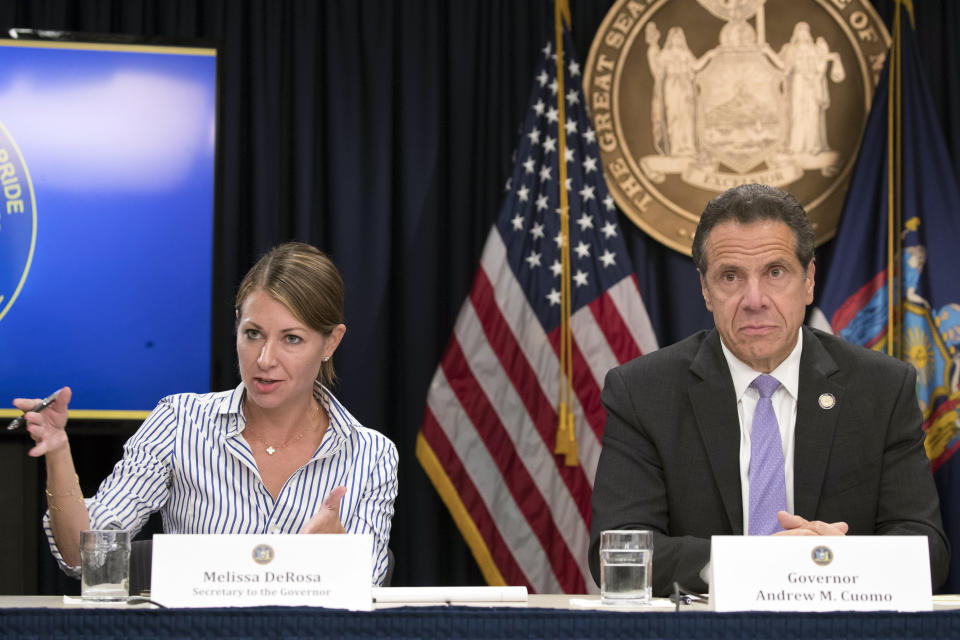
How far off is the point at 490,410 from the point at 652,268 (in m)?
0.83

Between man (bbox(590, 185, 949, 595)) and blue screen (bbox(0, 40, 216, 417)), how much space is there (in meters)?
1.86

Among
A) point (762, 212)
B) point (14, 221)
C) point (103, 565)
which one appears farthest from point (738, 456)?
point (14, 221)

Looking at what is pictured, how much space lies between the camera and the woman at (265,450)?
2.24m

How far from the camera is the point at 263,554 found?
4.78 ft

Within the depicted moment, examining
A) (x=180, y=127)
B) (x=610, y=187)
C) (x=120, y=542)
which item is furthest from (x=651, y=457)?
(x=180, y=127)

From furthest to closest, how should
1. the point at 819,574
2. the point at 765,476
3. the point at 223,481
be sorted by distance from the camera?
the point at 223,481 → the point at 765,476 → the point at 819,574

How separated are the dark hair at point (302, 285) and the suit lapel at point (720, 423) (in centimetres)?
78

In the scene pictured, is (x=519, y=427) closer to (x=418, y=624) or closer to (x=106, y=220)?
(x=106, y=220)

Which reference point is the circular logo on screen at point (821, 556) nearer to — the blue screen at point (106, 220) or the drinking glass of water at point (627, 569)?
the drinking glass of water at point (627, 569)

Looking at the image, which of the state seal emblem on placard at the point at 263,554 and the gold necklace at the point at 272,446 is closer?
the state seal emblem on placard at the point at 263,554

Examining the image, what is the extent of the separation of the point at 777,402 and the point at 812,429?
Answer: 0.10 metres

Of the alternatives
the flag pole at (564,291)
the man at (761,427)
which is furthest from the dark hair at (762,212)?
the flag pole at (564,291)

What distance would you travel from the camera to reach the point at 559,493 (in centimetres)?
365

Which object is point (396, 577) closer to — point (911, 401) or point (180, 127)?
point (180, 127)
